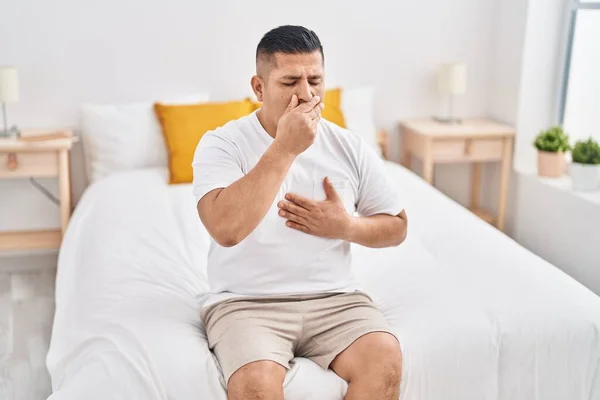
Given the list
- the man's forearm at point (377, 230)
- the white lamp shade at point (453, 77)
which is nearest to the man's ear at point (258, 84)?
the man's forearm at point (377, 230)

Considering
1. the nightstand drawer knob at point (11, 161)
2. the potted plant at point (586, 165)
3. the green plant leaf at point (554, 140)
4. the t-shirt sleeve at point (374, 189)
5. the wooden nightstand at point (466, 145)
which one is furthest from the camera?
the wooden nightstand at point (466, 145)

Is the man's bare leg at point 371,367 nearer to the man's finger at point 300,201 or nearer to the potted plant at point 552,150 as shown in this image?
the man's finger at point 300,201

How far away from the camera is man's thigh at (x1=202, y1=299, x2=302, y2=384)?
1.69 meters

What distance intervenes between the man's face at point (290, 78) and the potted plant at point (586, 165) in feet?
5.80

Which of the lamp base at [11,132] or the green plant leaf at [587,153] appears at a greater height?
the green plant leaf at [587,153]

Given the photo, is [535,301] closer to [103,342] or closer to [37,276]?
[103,342]

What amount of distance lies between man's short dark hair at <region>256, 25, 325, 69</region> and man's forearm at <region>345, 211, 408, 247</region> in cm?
45

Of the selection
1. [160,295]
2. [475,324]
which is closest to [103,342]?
[160,295]

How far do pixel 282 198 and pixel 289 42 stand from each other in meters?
0.39

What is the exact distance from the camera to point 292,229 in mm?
1868

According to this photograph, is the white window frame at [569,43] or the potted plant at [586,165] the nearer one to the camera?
the potted plant at [586,165]

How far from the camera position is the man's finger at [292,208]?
1.84 m

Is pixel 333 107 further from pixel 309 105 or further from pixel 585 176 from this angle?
pixel 309 105

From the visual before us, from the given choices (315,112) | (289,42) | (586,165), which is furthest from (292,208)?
(586,165)
